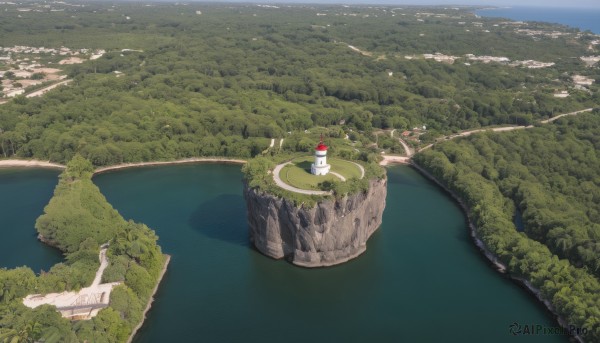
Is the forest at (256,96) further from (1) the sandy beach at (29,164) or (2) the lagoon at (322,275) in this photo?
(2) the lagoon at (322,275)

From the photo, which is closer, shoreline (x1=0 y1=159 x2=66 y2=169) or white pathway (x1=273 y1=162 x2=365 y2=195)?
white pathway (x1=273 y1=162 x2=365 y2=195)

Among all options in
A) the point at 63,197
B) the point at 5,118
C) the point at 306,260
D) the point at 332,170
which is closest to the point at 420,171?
the point at 332,170

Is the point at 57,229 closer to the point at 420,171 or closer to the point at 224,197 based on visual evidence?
the point at 224,197

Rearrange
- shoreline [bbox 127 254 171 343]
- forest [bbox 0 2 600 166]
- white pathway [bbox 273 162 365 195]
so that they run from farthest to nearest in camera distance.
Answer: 1. forest [bbox 0 2 600 166]
2. white pathway [bbox 273 162 365 195]
3. shoreline [bbox 127 254 171 343]

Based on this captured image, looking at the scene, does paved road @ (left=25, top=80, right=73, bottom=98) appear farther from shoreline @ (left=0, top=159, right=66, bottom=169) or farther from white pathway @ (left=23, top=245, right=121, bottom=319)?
white pathway @ (left=23, top=245, right=121, bottom=319)

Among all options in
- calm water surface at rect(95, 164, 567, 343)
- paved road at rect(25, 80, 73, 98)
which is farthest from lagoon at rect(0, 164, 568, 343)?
paved road at rect(25, 80, 73, 98)

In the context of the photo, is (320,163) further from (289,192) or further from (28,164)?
(28,164)
